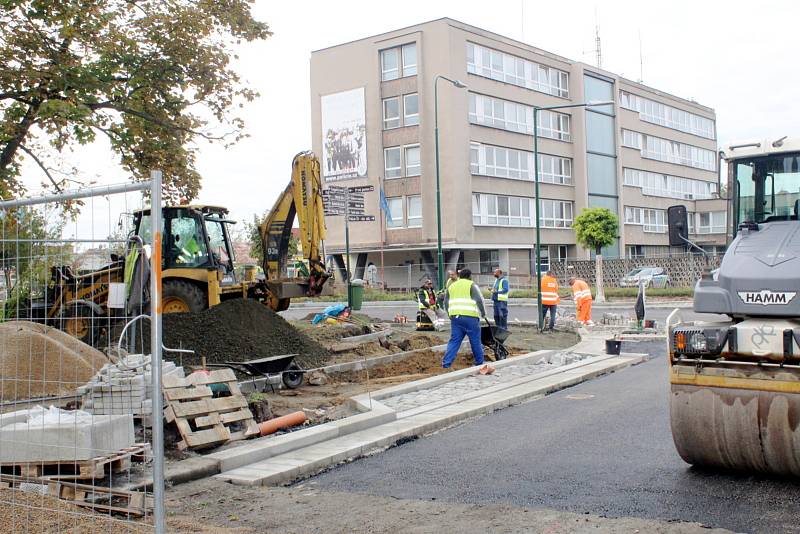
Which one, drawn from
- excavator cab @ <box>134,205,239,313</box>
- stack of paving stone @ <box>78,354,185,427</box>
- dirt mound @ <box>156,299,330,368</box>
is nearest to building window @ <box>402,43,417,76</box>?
excavator cab @ <box>134,205,239,313</box>

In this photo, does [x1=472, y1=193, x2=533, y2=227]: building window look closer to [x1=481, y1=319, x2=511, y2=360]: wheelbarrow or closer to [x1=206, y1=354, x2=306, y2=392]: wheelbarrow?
[x1=481, y1=319, x2=511, y2=360]: wheelbarrow

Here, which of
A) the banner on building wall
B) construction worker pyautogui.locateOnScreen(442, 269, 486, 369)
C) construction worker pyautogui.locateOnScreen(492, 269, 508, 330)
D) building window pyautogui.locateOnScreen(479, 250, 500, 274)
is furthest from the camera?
the banner on building wall

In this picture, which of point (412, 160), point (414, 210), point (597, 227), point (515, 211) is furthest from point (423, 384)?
point (515, 211)

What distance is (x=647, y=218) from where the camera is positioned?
62.8 meters

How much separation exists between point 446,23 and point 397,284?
1540 centimetres

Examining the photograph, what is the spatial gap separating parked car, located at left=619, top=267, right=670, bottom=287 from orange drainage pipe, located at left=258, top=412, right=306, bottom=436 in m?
32.0

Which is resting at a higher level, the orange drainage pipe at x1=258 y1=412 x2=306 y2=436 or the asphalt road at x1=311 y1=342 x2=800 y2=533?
the orange drainage pipe at x1=258 y1=412 x2=306 y2=436

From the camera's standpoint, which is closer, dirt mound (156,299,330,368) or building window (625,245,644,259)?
dirt mound (156,299,330,368)

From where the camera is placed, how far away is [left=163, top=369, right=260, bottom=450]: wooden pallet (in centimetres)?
811

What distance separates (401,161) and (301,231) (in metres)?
30.2

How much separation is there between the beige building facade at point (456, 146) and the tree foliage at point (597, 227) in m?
7.71

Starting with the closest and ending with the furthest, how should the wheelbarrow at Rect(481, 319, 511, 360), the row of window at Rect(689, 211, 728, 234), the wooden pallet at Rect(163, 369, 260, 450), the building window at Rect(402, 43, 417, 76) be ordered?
the wooden pallet at Rect(163, 369, 260, 450) → the wheelbarrow at Rect(481, 319, 511, 360) → the building window at Rect(402, 43, 417, 76) → the row of window at Rect(689, 211, 728, 234)

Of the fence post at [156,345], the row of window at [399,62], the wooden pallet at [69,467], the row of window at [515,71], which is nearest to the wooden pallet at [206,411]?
the wooden pallet at [69,467]

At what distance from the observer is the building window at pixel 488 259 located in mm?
46688
